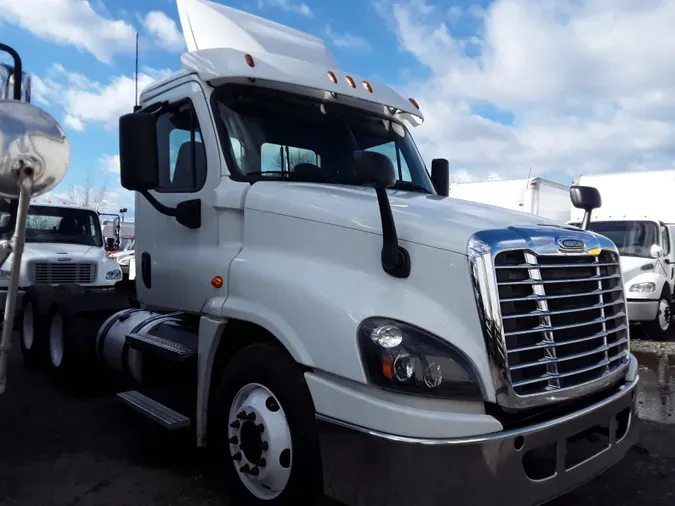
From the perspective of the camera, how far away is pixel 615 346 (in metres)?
3.13

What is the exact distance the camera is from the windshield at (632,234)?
1049 cm

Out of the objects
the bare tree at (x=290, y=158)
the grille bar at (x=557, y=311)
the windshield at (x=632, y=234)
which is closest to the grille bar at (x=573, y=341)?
the grille bar at (x=557, y=311)

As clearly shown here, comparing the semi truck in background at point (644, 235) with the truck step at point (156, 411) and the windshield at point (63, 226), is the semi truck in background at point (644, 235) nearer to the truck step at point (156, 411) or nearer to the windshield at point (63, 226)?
the truck step at point (156, 411)

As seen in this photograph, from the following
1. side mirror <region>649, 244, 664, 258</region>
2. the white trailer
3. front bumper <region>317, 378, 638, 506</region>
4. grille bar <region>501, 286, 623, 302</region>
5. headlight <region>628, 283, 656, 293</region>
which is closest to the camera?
front bumper <region>317, 378, 638, 506</region>

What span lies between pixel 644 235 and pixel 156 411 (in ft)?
32.3

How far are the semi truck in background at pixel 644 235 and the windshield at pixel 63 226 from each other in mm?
8764

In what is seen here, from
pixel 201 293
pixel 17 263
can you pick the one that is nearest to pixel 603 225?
pixel 201 293

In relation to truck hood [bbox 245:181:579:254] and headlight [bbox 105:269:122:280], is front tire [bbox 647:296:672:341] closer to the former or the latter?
truck hood [bbox 245:181:579:254]

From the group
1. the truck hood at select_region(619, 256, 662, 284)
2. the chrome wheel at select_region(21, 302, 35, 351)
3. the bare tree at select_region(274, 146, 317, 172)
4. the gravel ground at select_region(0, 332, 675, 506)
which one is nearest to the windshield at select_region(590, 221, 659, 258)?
the truck hood at select_region(619, 256, 662, 284)

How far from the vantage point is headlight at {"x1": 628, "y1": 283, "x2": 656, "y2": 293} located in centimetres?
961

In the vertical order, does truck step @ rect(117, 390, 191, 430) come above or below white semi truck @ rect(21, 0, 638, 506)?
below

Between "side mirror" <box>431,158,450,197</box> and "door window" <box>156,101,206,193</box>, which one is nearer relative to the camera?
"door window" <box>156,101,206,193</box>

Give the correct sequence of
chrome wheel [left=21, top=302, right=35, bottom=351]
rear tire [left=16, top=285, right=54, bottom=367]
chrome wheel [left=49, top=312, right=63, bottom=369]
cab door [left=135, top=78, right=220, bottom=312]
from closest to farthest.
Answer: cab door [left=135, top=78, right=220, bottom=312]
chrome wheel [left=49, top=312, right=63, bottom=369]
rear tire [left=16, top=285, right=54, bottom=367]
chrome wheel [left=21, top=302, right=35, bottom=351]

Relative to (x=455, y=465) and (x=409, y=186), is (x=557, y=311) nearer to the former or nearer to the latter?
(x=455, y=465)
